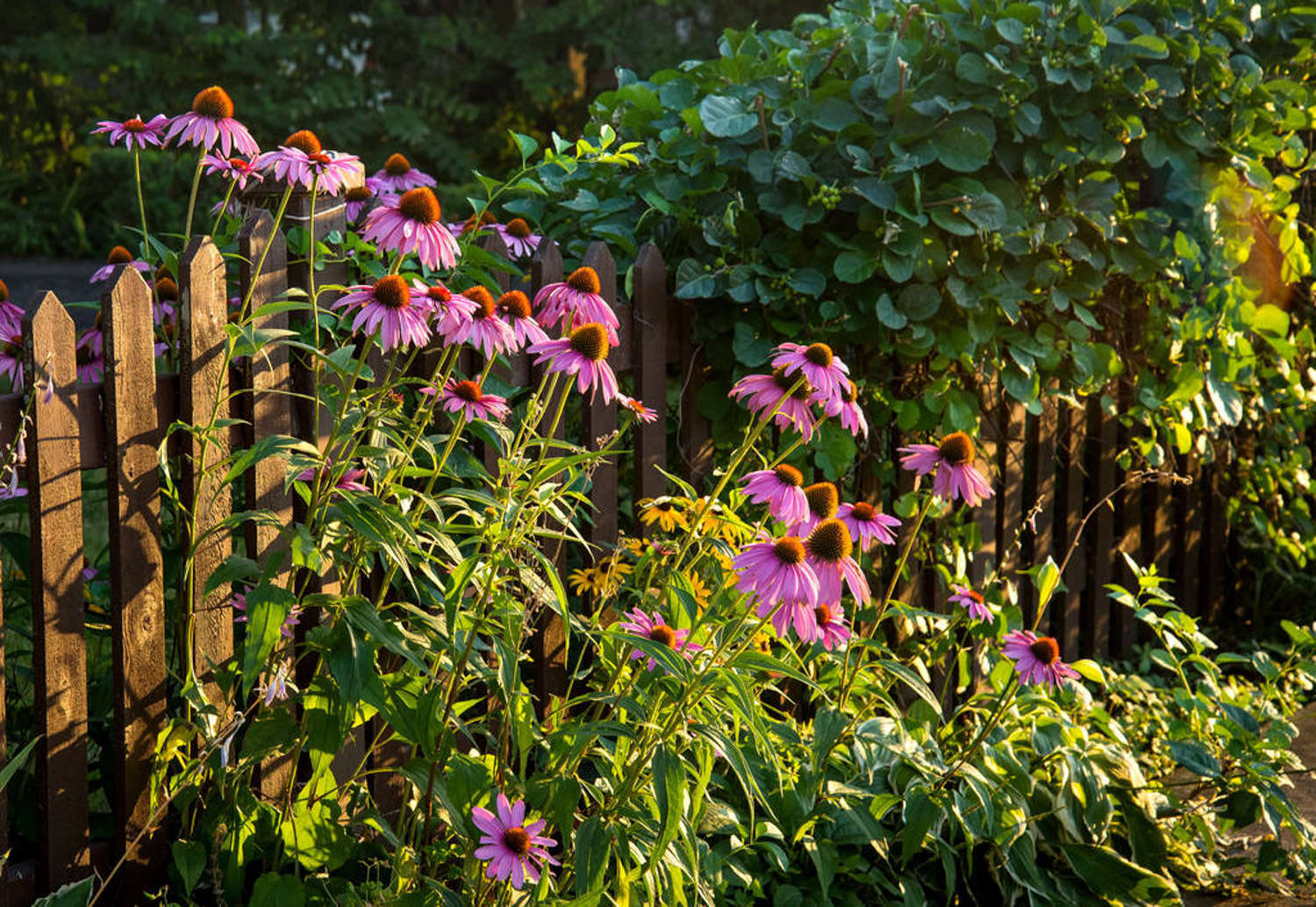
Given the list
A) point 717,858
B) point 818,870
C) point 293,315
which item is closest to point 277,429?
point 293,315

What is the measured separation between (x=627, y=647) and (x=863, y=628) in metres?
1.16

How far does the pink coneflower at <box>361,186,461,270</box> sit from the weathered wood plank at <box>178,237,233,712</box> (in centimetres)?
31

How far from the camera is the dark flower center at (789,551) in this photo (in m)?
1.78

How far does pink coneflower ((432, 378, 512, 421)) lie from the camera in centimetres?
208

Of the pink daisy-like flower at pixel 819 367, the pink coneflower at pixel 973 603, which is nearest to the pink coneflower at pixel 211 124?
the pink daisy-like flower at pixel 819 367

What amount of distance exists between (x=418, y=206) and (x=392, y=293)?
0.17 metres

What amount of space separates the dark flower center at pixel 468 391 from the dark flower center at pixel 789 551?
0.57 m

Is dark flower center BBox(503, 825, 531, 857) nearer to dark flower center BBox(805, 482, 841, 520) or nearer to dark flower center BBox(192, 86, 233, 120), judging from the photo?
dark flower center BBox(805, 482, 841, 520)

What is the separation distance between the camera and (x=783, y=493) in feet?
6.51

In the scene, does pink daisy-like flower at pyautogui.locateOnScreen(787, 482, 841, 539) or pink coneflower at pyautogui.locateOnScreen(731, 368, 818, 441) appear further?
pink coneflower at pyautogui.locateOnScreen(731, 368, 818, 441)

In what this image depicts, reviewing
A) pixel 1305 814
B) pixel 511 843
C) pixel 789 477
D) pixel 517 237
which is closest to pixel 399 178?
pixel 517 237

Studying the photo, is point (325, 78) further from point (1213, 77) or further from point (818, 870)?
point (818, 870)

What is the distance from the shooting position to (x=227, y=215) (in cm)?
259

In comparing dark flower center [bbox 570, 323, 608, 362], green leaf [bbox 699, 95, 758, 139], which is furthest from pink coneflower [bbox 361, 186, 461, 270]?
green leaf [bbox 699, 95, 758, 139]
